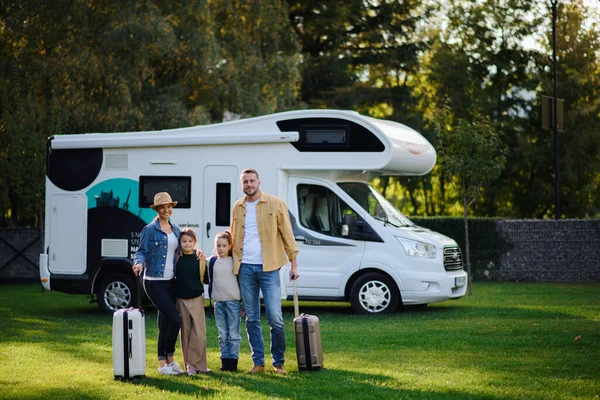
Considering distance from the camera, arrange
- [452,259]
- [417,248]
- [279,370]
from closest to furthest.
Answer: [279,370]
[417,248]
[452,259]

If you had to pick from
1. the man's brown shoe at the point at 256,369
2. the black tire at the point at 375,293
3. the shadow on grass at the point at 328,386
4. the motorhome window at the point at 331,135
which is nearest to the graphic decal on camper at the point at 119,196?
the motorhome window at the point at 331,135

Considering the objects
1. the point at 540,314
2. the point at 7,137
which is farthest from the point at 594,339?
the point at 7,137

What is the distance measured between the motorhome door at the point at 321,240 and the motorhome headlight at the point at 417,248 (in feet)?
2.05

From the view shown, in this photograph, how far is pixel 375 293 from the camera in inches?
564

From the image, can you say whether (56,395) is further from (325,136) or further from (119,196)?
(325,136)

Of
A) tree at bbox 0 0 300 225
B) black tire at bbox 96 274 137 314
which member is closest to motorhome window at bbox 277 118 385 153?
black tire at bbox 96 274 137 314

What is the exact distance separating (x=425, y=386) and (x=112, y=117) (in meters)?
15.1

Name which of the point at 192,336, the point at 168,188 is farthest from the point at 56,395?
the point at 168,188

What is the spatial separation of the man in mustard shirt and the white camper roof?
4.88 meters

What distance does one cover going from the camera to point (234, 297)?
916 centimetres

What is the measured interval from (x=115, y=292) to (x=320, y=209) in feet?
11.2

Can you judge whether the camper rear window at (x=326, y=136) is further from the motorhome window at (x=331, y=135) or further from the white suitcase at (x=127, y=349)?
the white suitcase at (x=127, y=349)

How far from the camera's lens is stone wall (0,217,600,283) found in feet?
71.9

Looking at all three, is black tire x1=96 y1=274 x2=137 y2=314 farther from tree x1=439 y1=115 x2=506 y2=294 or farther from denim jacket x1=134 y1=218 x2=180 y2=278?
tree x1=439 y1=115 x2=506 y2=294
